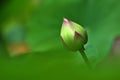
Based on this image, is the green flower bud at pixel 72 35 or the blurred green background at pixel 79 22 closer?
the green flower bud at pixel 72 35

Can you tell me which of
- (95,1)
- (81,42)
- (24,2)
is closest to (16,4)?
(24,2)

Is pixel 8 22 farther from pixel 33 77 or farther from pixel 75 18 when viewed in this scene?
pixel 33 77

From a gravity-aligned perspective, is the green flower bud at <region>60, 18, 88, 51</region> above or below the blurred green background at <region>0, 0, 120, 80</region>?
above

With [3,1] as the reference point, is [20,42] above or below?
below

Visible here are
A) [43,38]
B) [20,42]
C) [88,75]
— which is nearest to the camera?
[88,75]

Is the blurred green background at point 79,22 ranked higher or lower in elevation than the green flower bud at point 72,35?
lower

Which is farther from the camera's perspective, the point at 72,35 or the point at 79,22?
the point at 79,22

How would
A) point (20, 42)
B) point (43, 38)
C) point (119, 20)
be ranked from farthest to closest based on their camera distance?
point (20, 42), point (43, 38), point (119, 20)

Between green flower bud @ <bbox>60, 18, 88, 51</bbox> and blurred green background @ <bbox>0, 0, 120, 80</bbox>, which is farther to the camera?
blurred green background @ <bbox>0, 0, 120, 80</bbox>
